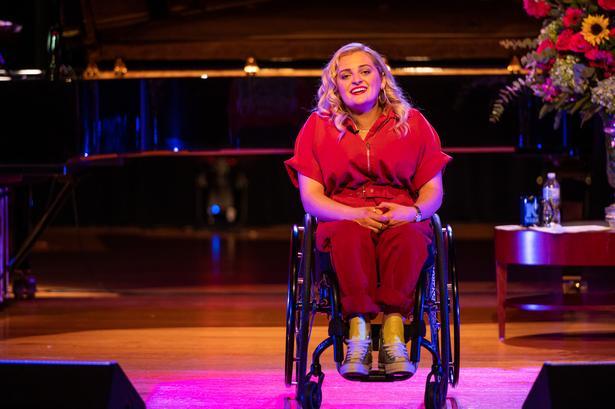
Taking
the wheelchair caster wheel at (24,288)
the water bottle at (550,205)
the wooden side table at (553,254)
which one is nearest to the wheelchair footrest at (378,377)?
the wooden side table at (553,254)

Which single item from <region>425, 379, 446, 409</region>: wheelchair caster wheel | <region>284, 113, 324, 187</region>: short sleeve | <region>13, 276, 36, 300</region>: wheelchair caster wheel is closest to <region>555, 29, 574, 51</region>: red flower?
<region>284, 113, 324, 187</region>: short sleeve

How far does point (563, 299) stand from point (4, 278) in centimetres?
273

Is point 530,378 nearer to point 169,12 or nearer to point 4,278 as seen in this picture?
point 4,278

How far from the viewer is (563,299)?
4766 millimetres

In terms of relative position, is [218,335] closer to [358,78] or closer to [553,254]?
[553,254]

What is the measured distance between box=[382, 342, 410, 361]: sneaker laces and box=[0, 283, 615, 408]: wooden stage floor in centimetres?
47

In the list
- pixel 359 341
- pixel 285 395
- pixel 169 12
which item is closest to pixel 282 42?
Answer: pixel 169 12

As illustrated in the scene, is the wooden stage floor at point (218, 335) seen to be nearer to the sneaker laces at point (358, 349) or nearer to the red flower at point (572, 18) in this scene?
the sneaker laces at point (358, 349)

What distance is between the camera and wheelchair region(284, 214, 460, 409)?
120 inches

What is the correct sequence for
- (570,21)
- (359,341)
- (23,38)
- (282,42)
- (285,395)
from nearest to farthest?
1. (359,341)
2. (285,395)
3. (570,21)
4. (23,38)
5. (282,42)

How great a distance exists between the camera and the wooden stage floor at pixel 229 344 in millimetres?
3607

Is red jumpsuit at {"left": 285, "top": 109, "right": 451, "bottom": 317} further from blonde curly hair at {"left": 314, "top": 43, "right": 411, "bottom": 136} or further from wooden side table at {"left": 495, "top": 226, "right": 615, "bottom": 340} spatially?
wooden side table at {"left": 495, "top": 226, "right": 615, "bottom": 340}

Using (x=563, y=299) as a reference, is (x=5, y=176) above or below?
above

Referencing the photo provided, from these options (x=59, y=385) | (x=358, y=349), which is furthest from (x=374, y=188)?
(x=59, y=385)
